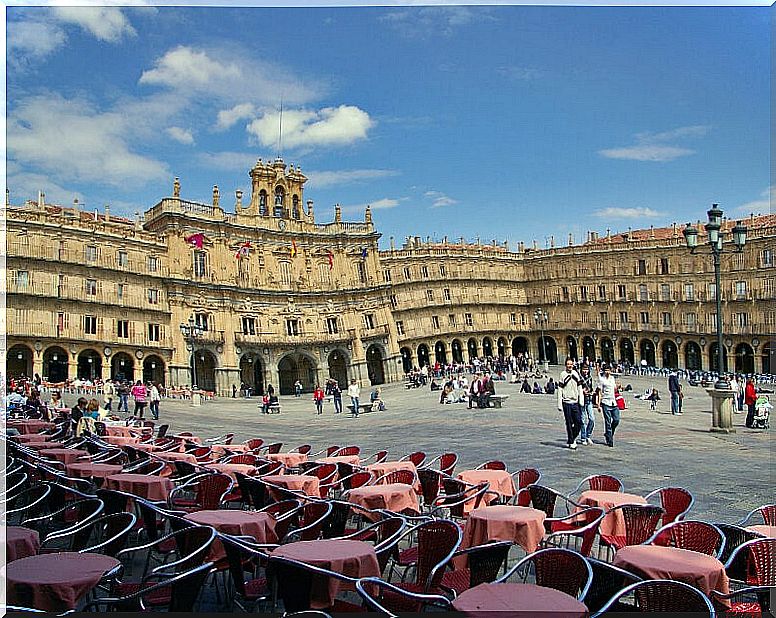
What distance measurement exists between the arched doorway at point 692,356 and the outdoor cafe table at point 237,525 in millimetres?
47777

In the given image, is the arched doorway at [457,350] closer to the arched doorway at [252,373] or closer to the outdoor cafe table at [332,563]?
the arched doorway at [252,373]

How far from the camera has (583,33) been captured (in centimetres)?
984

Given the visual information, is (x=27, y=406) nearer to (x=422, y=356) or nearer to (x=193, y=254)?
(x=193, y=254)

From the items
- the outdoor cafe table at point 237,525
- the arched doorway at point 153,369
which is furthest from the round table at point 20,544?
the arched doorway at point 153,369

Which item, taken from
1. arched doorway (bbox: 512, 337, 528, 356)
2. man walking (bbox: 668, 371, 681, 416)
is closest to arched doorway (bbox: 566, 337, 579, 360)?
arched doorway (bbox: 512, 337, 528, 356)

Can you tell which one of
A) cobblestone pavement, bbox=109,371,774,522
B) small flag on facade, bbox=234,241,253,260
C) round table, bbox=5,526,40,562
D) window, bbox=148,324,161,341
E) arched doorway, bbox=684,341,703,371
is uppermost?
small flag on facade, bbox=234,241,253,260

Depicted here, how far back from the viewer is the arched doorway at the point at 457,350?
55031mm

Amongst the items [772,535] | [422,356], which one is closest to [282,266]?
[422,356]

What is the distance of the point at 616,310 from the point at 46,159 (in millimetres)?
46147

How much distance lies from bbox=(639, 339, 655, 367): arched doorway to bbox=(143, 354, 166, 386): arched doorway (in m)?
34.2

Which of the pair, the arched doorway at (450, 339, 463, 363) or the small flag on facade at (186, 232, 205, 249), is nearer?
the small flag on facade at (186, 232, 205, 249)

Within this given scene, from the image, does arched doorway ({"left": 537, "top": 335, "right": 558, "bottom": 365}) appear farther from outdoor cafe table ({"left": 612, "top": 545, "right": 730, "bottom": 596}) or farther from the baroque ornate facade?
outdoor cafe table ({"left": 612, "top": 545, "right": 730, "bottom": 596})

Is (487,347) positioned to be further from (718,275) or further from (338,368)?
(718,275)

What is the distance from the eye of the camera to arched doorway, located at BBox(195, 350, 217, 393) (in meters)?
32.3
